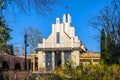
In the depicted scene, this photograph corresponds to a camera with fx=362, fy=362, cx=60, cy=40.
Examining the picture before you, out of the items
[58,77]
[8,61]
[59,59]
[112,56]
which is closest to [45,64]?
[59,59]

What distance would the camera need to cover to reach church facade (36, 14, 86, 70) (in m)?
67.7

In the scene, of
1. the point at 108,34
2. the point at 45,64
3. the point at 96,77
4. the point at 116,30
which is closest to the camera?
the point at 96,77

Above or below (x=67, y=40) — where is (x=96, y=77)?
below

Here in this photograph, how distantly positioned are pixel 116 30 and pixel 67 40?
45.0 meters

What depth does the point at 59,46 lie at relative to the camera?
69000 mm

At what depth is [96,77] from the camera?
31.2 feet

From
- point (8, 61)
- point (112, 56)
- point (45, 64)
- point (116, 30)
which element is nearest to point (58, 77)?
point (116, 30)

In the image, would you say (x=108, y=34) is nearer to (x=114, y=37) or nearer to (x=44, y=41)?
(x=114, y=37)

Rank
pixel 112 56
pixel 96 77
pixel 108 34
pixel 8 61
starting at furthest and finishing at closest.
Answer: pixel 8 61
pixel 112 56
pixel 108 34
pixel 96 77

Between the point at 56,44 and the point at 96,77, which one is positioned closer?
the point at 96,77

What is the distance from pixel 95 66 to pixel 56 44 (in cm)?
6001

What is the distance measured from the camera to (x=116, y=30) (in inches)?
976

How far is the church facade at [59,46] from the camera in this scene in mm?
67688

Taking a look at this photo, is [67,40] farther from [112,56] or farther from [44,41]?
[112,56]
